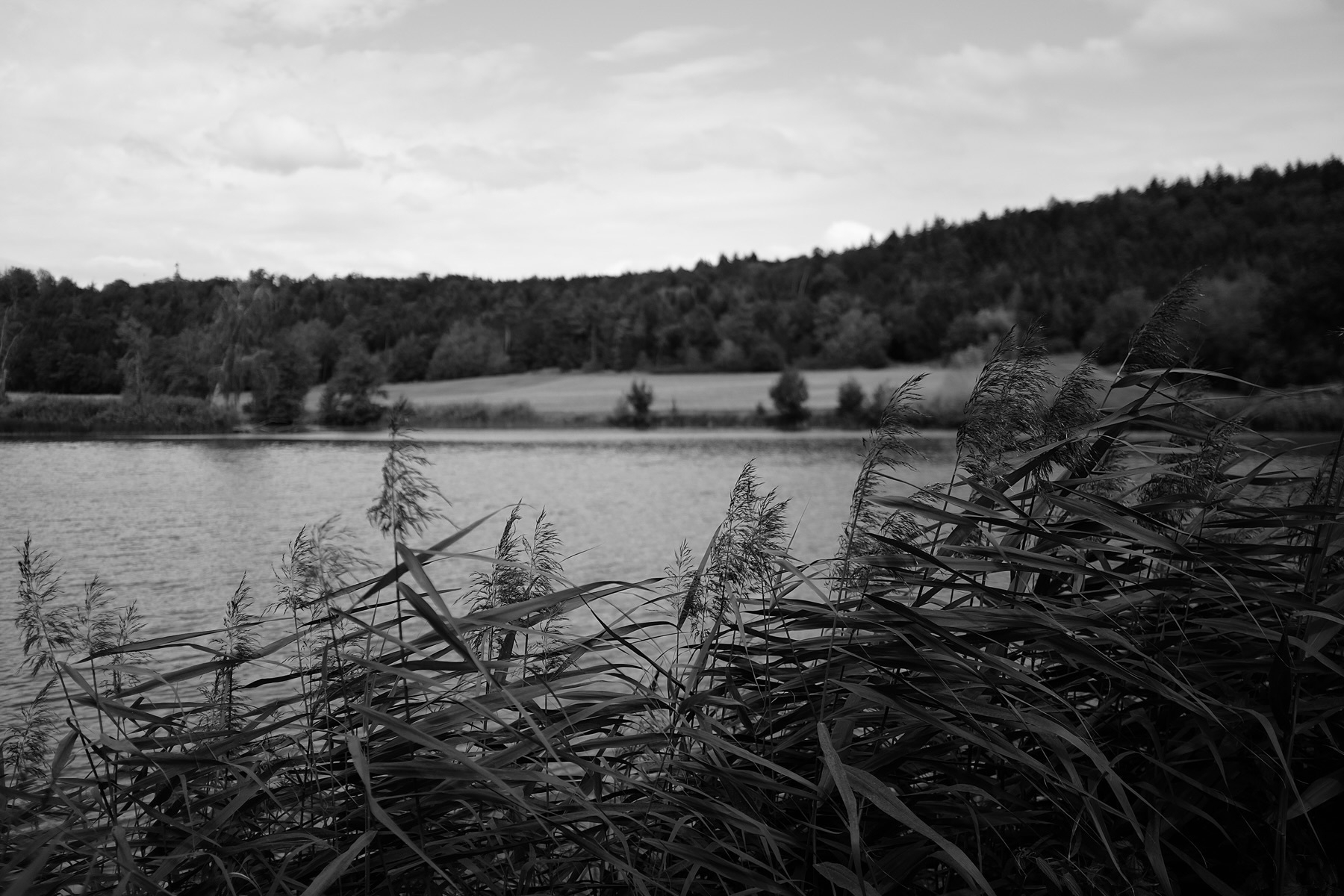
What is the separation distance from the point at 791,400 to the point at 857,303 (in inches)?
1635

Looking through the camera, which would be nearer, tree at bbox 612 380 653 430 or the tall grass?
the tall grass

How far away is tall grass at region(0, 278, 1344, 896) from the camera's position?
2.63m

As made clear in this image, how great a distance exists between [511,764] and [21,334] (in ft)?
47.1

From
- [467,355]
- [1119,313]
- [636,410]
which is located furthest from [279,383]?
[1119,313]

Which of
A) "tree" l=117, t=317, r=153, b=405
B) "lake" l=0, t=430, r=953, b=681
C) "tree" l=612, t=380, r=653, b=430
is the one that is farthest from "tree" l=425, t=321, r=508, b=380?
"tree" l=117, t=317, r=153, b=405

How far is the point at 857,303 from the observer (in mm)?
109688

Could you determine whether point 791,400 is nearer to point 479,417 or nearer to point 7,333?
point 479,417

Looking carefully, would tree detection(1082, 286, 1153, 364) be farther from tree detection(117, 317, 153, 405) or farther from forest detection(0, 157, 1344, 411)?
tree detection(117, 317, 153, 405)

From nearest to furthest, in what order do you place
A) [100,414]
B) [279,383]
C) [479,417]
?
[100,414] → [279,383] → [479,417]

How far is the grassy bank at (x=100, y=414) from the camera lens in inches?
669

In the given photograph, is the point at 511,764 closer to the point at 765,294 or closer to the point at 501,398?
the point at 501,398

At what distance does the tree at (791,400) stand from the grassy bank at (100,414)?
130 ft

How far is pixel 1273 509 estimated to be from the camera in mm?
2904

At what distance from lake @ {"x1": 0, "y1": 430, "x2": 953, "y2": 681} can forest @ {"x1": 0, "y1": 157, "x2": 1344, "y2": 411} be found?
7.35 m
